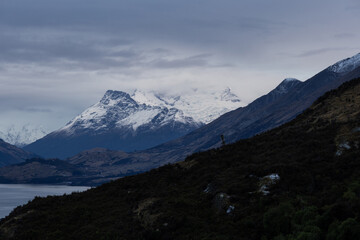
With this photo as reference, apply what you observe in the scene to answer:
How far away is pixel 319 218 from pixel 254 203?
6.99 metres

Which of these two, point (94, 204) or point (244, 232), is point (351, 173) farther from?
point (94, 204)

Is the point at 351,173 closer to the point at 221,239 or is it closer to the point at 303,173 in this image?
the point at 303,173

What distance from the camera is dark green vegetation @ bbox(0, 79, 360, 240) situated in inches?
1146

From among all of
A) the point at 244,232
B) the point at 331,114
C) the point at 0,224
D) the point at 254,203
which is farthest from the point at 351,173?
the point at 0,224

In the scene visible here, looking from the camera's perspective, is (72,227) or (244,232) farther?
(72,227)

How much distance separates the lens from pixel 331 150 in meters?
41.3

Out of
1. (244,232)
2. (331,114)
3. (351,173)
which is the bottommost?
A: (244,232)

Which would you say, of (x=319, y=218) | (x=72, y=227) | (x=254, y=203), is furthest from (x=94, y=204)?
(x=319, y=218)

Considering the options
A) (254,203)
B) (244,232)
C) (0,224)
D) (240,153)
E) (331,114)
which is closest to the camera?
(244,232)

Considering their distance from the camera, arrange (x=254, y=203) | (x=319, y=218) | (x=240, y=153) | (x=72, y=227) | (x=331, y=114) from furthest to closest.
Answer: (x=331, y=114) < (x=240, y=153) < (x=72, y=227) < (x=254, y=203) < (x=319, y=218)

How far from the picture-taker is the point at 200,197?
38312 millimetres

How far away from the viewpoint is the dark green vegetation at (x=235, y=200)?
95.5ft

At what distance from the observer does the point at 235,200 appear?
115 ft

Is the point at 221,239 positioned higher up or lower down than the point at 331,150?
lower down
